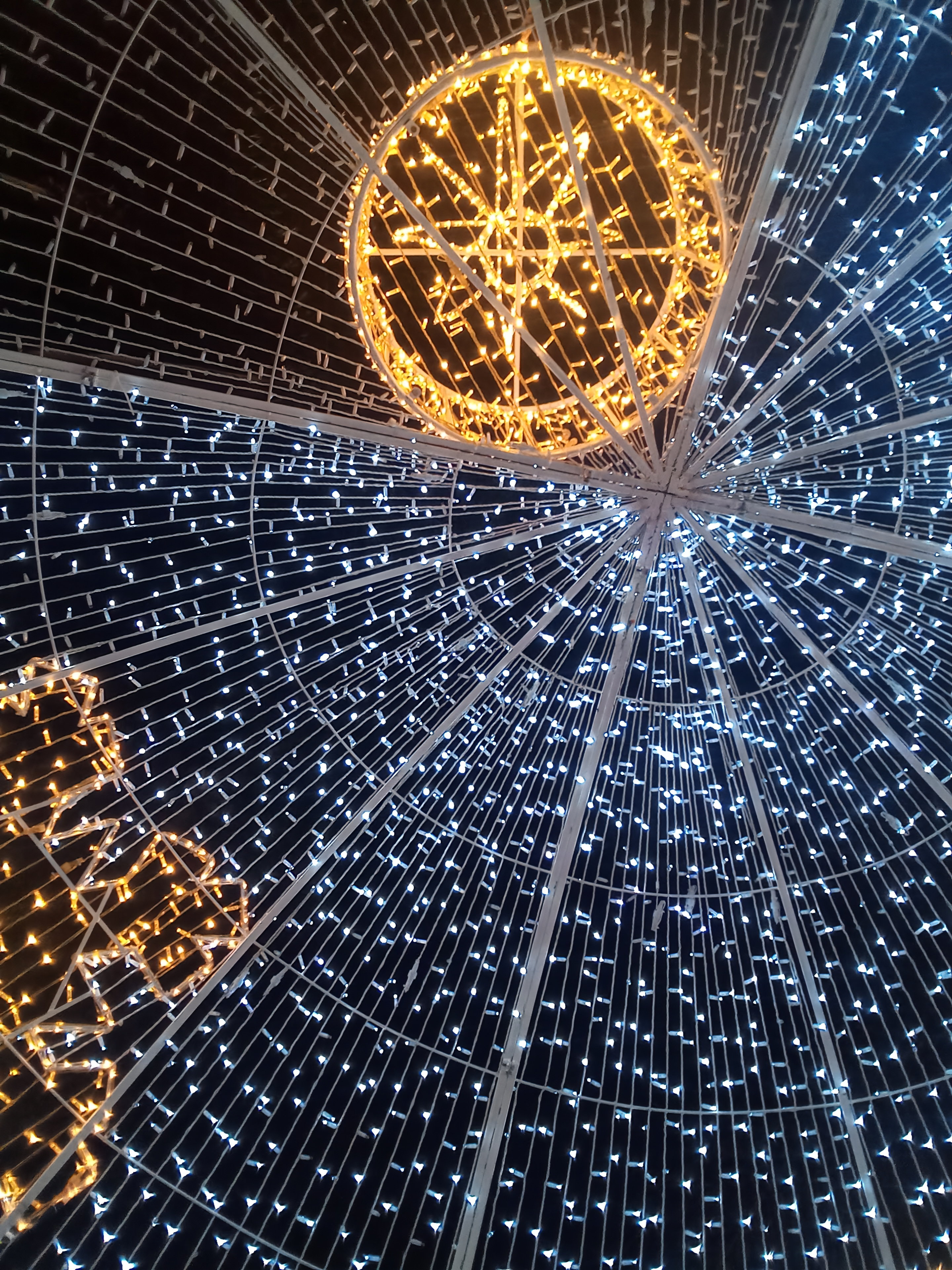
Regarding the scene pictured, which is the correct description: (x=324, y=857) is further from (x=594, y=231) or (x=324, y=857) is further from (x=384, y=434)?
(x=594, y=231)

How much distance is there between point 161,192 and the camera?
6.08 m

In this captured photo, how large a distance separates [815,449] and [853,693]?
6.20 feet

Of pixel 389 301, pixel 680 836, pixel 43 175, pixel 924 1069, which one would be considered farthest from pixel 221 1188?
pixel 43 175

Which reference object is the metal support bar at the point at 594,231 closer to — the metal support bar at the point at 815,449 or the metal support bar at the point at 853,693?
the metal support bar at the point at 815,449

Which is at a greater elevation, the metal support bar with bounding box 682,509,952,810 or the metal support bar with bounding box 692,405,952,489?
the metal support bar with bounding box 692,405,952,489

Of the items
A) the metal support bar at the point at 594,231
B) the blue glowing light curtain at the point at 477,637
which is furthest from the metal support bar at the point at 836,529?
the metal support bar at the point at 594,231

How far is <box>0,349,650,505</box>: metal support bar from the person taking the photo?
6.68m

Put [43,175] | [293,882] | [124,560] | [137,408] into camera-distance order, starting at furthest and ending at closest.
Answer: [293,882] < [124,560] < [137,408] < [43,175]

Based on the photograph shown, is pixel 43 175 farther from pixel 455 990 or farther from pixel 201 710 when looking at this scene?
pixel 455 990

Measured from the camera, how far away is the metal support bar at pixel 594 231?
5559 millimetres

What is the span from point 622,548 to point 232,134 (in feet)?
11.6

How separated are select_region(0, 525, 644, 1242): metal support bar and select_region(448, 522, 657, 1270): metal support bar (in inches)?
15.6

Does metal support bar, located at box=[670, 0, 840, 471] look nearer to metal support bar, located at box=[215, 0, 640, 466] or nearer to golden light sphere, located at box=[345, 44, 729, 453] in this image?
golden light sphere, located at box=[345, 44, 729, 453]

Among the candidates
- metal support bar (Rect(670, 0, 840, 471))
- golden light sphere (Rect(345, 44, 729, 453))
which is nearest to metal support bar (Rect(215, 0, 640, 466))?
golden light sphere (Rect(345, 44, 729, 453))
